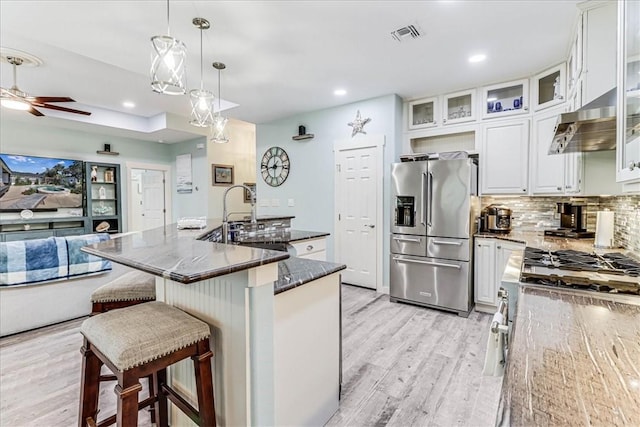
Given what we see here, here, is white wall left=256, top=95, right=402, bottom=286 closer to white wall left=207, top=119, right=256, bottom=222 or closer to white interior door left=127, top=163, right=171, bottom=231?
white wall left=207, top=119, right=256, bottom=222

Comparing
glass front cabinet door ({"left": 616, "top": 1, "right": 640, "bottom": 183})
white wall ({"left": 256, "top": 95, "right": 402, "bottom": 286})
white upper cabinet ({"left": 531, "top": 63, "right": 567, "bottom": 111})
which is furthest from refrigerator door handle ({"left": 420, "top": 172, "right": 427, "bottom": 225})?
glass front cabinet door ({"left": 616, "top": 1, "right": 640, "bottom": 183})

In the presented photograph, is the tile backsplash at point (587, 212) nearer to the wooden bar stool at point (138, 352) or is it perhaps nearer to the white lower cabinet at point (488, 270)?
the white lower cabinet at point (488, 270)

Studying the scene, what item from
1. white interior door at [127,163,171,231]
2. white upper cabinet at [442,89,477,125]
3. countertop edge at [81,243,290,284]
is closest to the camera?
countertop edge at [81,243,290,284]

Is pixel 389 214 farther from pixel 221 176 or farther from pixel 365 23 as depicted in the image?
pixel 221 176

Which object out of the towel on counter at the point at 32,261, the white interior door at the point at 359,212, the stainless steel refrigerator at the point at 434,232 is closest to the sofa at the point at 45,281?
the towel on counter at the point at 32,261

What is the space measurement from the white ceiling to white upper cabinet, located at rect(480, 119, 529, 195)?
575 mm

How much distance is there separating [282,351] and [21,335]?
2915 millimetres

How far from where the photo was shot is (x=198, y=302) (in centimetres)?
140

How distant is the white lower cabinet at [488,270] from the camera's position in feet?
10.4

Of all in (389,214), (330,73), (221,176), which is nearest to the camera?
(330,73)

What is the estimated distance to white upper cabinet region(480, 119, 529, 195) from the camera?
10.9ft

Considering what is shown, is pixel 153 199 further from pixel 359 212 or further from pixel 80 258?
pixel 359 212

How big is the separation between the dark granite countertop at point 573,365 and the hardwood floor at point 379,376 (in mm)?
1122

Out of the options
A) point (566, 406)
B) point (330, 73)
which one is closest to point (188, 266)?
point (566, 406)
